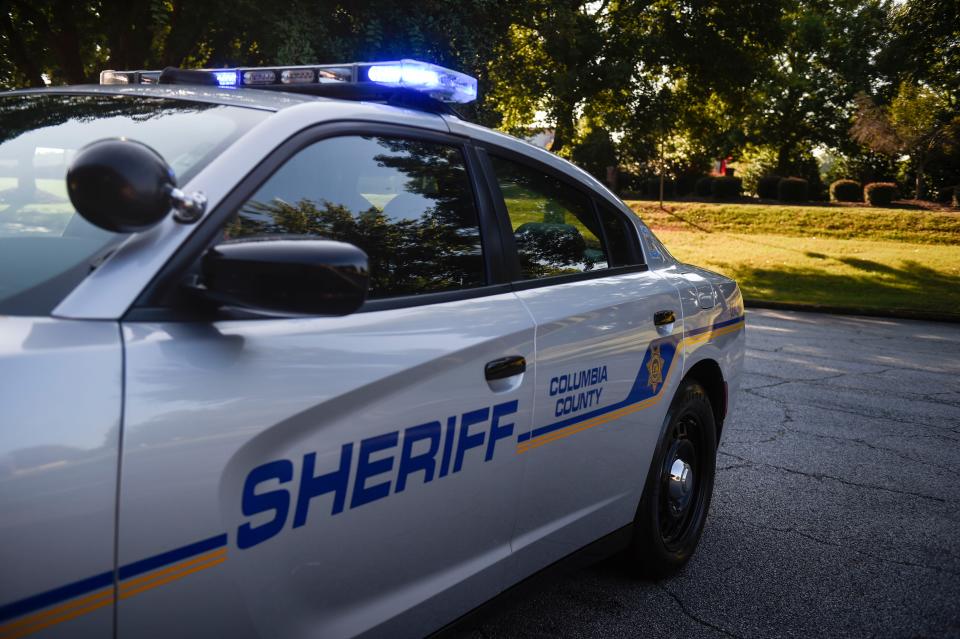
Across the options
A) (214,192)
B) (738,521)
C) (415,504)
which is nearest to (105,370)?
(214,192)

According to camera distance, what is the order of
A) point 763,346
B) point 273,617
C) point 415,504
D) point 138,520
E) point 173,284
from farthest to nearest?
point 763,346 → point 415,504 → point 273,617 → point 173,284 → point 138,520

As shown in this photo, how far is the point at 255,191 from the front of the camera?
2010mm

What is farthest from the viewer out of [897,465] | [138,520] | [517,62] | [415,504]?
[517,62]

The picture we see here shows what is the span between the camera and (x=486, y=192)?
277 cm

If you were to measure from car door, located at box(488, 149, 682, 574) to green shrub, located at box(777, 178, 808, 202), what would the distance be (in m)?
32.7

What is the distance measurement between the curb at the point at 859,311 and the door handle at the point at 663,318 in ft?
A: 39.6

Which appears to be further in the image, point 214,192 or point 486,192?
point 486,192

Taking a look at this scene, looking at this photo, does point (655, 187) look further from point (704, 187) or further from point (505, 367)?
point (505, 367)

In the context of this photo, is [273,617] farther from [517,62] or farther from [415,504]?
[517,62]

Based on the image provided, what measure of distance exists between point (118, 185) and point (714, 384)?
9.74 ft

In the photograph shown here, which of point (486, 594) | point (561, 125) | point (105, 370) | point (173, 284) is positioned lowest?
point (486, 594)

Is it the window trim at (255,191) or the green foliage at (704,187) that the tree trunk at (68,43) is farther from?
the green foliage at (704,187)

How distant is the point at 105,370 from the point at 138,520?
271mm

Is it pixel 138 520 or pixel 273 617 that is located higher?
pixel 138 520
